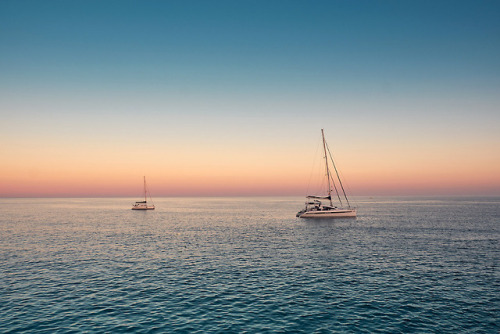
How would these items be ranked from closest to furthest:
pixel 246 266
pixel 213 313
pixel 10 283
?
1. pixel 213 313
2. pixel 10 283
3. pixel 246 266

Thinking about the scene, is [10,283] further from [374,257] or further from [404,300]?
[374,257]

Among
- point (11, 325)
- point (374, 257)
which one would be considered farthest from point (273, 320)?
point (374, 257)

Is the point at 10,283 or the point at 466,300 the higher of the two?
the point at 10,283

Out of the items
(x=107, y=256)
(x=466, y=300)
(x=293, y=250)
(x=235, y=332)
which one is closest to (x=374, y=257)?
(x=293, y=250)

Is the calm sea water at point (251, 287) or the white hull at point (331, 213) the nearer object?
the calm sea water at point (251, 287)

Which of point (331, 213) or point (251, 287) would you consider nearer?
point (251, 287)

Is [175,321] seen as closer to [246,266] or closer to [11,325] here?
[11,325]

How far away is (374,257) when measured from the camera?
44.8 metres

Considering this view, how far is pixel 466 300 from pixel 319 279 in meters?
13.9

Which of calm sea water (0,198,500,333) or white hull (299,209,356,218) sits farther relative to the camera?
white hull (299,209,356,218)

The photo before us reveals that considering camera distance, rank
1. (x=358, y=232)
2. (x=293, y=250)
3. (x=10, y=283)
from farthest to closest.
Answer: (x=358, y=232) < (x=293, y=250) < (x=10, y=283)

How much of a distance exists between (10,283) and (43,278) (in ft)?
9.87

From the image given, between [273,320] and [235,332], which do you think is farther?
[273,320]

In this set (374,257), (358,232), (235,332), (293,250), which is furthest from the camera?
(358,232)
